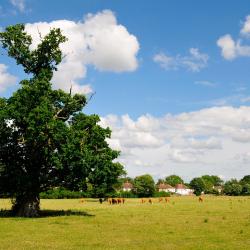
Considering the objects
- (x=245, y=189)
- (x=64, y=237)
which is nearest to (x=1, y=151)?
(x=64, y=237)

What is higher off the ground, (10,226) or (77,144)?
(77,144)

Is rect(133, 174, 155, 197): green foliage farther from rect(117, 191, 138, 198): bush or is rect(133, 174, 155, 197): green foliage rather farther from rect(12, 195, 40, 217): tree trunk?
rect(12, 195, 40, 217): tree trunk

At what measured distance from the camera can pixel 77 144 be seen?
4531cm

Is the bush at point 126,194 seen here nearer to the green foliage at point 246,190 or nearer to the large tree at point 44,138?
the green foliage at point 246,190

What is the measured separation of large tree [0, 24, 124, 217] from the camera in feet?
147

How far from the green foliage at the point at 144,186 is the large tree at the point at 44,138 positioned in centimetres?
10381

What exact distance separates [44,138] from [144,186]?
366ft

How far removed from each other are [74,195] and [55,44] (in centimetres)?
9431

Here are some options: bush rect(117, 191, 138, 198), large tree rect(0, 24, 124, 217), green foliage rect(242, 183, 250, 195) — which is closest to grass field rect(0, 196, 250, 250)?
large tree rect(0, 24, 124, 217)

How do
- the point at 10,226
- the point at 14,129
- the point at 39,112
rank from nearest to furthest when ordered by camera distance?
the point at 10,226, the point at 39,112, the point at 14,129

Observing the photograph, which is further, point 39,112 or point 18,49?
→ point 18,49

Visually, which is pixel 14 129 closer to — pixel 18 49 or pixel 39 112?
pixel 39 112

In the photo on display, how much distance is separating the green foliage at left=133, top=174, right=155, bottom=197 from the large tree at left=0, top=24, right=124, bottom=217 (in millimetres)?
103814

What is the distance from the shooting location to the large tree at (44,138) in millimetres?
44688
